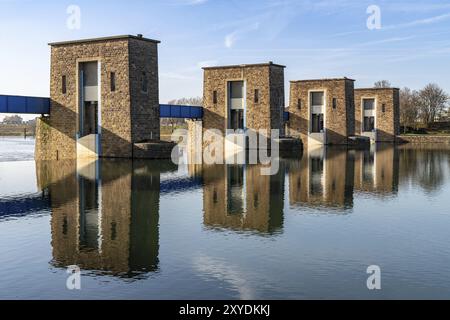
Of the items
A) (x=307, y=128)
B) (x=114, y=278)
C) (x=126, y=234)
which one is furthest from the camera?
(x=307, y=128)

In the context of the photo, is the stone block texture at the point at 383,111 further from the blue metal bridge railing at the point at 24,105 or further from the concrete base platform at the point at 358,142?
Answer: the blue metal bridge railing at the point at 24,105

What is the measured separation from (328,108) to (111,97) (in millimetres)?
31422

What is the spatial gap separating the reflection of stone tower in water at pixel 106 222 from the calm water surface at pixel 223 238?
40 mm

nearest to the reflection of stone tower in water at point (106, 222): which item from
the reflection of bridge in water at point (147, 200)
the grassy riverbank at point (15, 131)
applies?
the reflection of bridge in water at point (147, 200)

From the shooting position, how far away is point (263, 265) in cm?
981

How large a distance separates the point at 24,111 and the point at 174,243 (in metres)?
28.9

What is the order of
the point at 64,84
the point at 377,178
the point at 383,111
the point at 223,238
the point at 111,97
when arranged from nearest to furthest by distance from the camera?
the point at 223,238 < the point at 377,178 < the point at 111,97 < the point at 64,84 < the point at 383,111

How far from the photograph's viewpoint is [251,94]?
4769cm

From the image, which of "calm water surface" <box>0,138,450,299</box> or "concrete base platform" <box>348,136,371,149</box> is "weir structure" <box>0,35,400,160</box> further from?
"concrete base platform" <box>348,136,371,149</box>

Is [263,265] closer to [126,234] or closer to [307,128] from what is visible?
[126,234]

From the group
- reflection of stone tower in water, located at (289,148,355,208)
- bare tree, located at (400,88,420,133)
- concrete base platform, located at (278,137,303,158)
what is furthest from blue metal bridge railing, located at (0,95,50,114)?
bare tree, located at (400,88,420,133)

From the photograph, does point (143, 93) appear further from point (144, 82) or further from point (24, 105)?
point (24, 105)

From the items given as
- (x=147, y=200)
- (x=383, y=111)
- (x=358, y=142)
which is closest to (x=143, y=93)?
(x=147, y=200)
